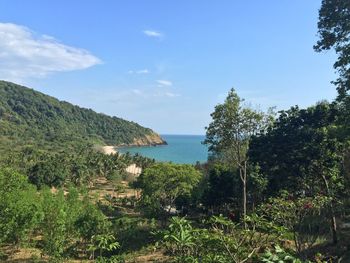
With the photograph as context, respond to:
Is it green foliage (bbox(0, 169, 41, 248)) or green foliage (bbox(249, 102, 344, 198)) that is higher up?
green foliage (bbox(249, 102, 344, 198))

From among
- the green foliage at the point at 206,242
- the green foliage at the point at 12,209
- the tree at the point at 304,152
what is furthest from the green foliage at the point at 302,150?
the green foliage at the point at 206,242

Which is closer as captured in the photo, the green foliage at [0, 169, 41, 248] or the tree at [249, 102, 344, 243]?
the tree at [249, 102, 344, 243]

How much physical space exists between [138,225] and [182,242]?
3608 centimetres

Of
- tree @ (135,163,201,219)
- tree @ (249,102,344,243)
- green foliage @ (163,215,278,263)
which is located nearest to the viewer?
green foliage @ (163,215,278,263)

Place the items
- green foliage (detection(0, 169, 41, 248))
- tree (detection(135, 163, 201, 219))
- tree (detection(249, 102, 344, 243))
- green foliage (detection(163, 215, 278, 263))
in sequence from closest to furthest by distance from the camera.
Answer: green foliage (detection(163, 215, 278, 263)) < tree (detection(249, 102, 344, 243)) < green foliage (detection(0, 169, 41, 248)) < tree (detection(135, 163, 201, 219))

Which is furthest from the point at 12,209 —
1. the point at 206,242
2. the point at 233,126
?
the point at 206,242

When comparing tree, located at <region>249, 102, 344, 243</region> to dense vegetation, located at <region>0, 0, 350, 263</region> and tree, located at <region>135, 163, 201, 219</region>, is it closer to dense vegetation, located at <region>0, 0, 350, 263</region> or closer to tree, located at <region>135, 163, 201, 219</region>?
dense vegetation, located at <region>0, 0, 350, 263</region>

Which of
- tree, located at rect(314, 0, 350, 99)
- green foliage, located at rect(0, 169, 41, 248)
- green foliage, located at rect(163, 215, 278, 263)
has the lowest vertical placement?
green foliage, located at rect(0, 169, 41, 248)

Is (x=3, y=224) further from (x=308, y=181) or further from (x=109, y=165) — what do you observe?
(x=109, y=165)

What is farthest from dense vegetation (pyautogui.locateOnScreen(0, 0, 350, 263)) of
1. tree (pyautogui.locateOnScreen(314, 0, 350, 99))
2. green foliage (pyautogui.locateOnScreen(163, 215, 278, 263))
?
green foliage (pyautogui.locateOnScreen(163, 215, 278, 263))

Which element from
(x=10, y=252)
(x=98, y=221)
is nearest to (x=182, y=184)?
(x=98, y=221)

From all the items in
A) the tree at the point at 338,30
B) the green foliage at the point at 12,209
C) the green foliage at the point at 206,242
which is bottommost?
the green foliage at the point at 12,209

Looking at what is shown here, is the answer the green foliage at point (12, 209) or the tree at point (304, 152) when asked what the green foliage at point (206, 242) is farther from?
the green foliage at point (12, 209)

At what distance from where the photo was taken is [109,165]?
112m
